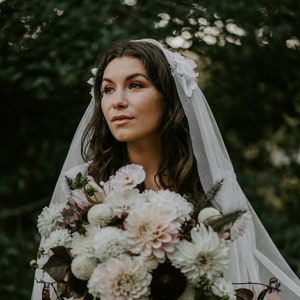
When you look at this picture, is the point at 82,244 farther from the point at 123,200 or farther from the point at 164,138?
the point at 164,138

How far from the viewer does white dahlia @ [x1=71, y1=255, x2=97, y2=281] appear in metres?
1.81

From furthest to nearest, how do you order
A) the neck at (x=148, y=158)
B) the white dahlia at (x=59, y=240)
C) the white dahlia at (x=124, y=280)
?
the neck at (x=148, y=158)
the white dahlia at (x=59, y=240)
the white dahlia at (x=124, y=280)

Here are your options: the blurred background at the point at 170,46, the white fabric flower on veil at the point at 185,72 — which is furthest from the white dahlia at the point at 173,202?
the blurred background at the point at 170,46

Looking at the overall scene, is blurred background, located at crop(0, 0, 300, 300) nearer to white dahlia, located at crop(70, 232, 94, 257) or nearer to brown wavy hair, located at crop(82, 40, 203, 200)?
brown wavy hair, located at crop(82, 40, 203, 200)

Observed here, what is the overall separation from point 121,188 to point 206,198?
0.31m

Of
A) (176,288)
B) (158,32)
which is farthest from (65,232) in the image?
(158,32)

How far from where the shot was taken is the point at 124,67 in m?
2.53

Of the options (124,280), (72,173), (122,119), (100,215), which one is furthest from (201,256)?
(72,173)

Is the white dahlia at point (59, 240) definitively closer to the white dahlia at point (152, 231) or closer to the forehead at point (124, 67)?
the white dahlia at point (152, 231)

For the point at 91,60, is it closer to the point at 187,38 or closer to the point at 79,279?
the point at 187,38

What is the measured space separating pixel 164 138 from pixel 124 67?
1.28 feet

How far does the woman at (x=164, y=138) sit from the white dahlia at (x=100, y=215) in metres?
0.62

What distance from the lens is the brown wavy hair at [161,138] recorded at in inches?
102

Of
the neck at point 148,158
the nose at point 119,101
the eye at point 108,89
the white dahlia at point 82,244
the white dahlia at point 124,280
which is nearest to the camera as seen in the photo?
the white dahlia at point 124,280
